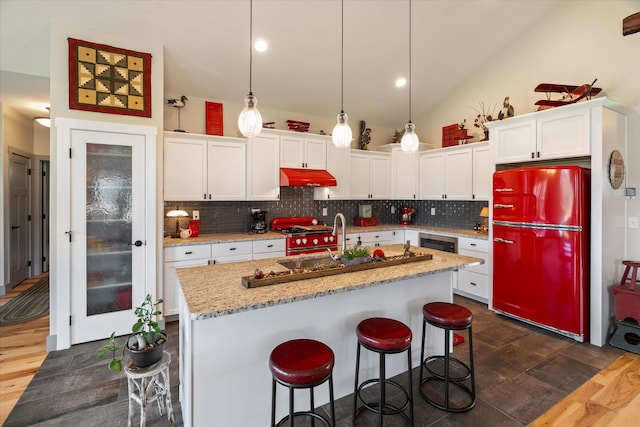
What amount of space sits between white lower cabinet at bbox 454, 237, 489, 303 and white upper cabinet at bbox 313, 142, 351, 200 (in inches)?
76.4

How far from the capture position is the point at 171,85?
4.11m

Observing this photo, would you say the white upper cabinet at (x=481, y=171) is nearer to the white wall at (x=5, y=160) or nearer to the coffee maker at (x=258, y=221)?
the coffee maker at (x=258, y=221)

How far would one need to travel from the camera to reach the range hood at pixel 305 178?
14.6ft

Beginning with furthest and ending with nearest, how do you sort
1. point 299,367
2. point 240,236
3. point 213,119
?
point 213,119 → point 240,236 → point 299,367

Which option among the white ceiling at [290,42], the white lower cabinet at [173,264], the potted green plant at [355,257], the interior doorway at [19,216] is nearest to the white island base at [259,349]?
the potted green plant at [355,257]

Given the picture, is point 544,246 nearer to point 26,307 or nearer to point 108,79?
point 108,79

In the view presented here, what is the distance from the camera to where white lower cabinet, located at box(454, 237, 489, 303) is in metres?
4.25

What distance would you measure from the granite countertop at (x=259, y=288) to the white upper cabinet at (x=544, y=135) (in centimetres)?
183

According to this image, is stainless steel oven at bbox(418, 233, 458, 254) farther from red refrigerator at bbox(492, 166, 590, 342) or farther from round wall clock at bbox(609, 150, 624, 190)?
round wall clock at bbox(609, 150, 624, 190)

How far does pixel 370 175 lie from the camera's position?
18.1 feet

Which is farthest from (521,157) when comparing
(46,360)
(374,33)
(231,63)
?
(46,360)

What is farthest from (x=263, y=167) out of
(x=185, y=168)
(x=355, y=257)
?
(x=355, y=257)

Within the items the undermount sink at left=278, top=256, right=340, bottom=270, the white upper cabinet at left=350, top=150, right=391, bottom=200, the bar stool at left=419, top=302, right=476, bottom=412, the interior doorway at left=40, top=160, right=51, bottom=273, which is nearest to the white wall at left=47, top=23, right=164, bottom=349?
the undermount sink at left=278, top=256, right=340, bottom=270

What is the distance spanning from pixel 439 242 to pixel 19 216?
678 cm
